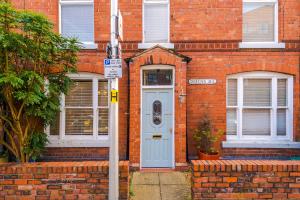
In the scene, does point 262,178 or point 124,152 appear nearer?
point 262,178

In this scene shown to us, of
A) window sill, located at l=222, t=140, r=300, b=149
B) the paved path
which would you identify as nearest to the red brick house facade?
window sill, located at l=222, t=140, r=300, b=149

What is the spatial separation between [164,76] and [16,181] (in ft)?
16.2

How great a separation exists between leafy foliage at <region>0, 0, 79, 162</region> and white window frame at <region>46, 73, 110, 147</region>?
1.39m

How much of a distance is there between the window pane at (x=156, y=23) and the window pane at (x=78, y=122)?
309cm

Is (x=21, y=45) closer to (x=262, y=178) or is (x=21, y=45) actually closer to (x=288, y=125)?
→ (x=262, y=178)

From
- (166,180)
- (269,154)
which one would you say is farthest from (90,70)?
(269,154)

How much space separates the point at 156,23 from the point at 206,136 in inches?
151

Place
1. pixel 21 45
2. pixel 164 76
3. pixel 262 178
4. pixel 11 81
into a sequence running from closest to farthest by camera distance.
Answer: pixel 262 178 < pixel 11 81 < pixel 21 45 < pixel 164 76

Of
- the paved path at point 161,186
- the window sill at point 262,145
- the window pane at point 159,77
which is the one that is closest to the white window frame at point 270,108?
the window sill at point 262,145

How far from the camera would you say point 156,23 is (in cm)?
870

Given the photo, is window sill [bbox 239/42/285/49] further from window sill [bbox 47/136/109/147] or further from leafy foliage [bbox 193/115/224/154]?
window sill [bbox 47/136/109/147]

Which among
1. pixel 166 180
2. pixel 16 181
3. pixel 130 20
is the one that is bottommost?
pixel 166 180

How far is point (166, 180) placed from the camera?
7.02 meters

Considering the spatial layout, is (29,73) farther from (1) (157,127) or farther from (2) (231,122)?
(2) (231,122)
